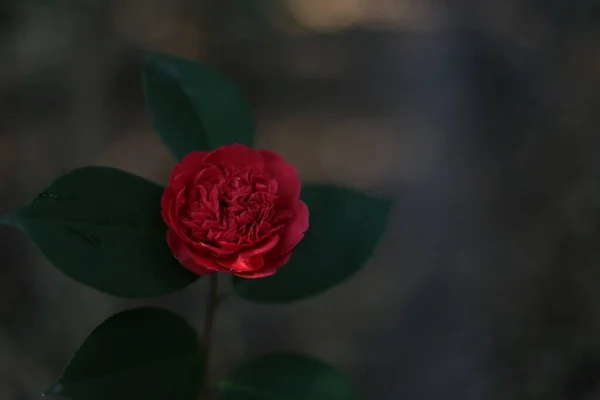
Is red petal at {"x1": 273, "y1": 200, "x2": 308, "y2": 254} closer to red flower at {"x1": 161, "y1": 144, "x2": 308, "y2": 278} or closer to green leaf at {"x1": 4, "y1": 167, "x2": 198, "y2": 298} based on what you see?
red flower at {"x1": 161, "y1": 144, "x2": 308, "y2": 278}

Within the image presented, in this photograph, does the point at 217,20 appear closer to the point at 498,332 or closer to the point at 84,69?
the point at 84,69

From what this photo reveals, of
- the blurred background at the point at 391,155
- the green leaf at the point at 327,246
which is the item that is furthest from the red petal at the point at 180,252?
the blurred background at the point at 391,155

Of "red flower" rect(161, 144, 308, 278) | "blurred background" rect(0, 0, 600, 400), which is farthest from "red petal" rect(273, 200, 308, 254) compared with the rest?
"blurred background" rect(0, 0, 600, 400)

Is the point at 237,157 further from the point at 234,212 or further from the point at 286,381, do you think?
the point at 286,381

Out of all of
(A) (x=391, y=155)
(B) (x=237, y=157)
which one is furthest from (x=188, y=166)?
(A) (x=391, y=155)

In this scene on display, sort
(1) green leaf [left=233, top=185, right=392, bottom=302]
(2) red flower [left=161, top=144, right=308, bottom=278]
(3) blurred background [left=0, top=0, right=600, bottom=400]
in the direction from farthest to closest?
(3) blurred background [left=0, top=0, right=600, bottom=400] < (1) green leaf [left=233, top=185, right=392, bottom=302] < (2) red flower [left=161, top=144, right=308, bottom=278]

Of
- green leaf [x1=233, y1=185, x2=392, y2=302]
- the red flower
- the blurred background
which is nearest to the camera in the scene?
the red flower
